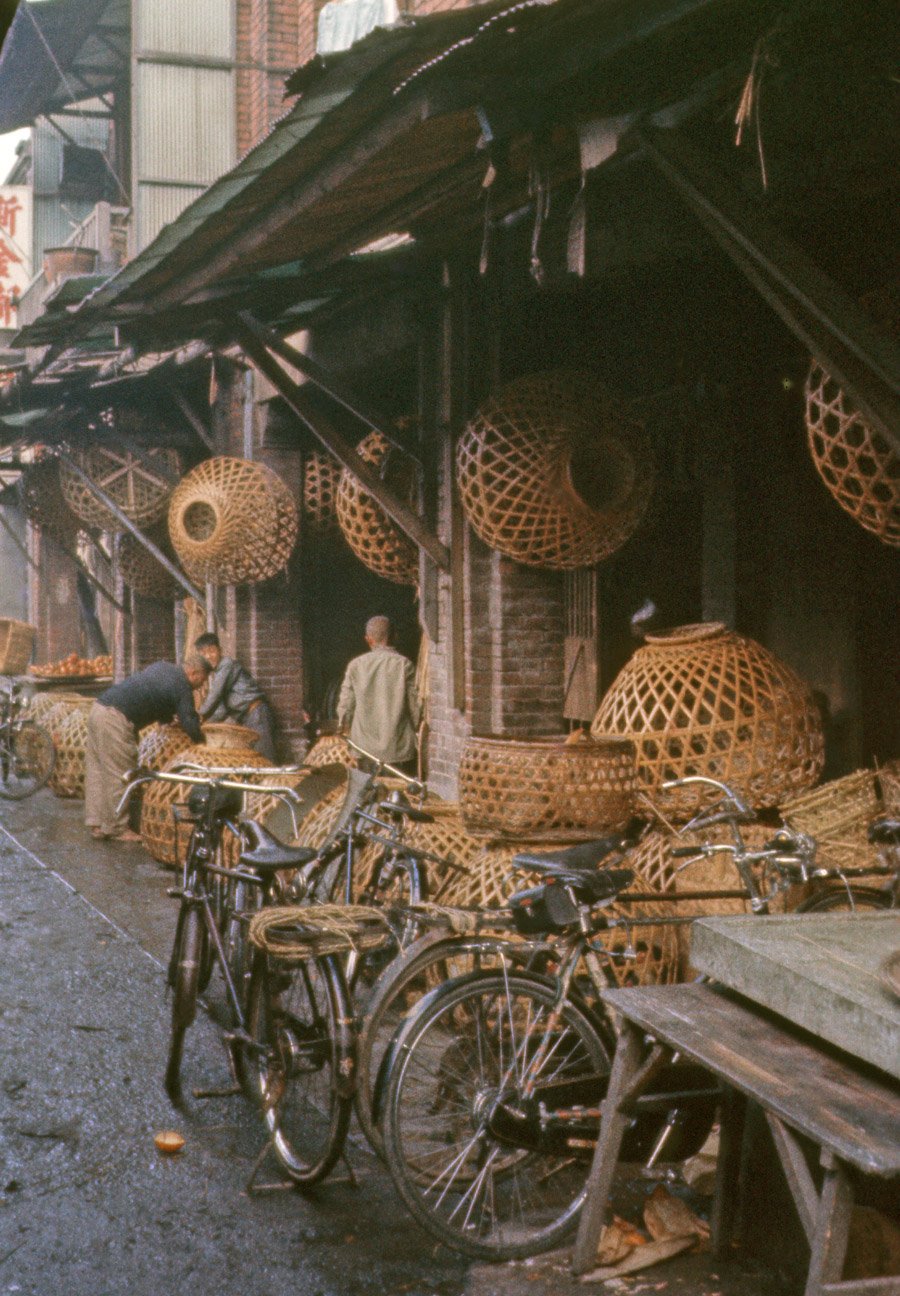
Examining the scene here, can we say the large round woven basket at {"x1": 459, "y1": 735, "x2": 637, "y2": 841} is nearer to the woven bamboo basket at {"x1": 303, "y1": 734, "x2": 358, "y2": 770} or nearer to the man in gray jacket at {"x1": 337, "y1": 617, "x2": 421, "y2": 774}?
the woven bamboo basket at {"x1": 303, "y1": 734, "x2": 358, "y2": 770}

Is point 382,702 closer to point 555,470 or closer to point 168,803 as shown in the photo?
point 168,803

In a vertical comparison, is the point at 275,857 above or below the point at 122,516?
below

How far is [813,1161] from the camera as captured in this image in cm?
381

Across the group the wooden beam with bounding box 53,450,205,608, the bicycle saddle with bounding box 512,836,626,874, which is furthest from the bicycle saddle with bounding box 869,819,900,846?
the wooden beam with bounding box 53,450,205,608

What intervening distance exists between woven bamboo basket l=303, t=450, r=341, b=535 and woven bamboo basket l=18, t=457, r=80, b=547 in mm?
5471

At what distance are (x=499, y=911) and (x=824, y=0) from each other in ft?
9.67

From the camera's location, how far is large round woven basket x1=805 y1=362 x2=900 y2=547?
209 inches

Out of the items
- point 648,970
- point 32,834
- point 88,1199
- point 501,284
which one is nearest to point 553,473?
point 501,284

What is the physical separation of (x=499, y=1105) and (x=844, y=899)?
2272 mm

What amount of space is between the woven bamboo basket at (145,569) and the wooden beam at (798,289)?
11393 mm

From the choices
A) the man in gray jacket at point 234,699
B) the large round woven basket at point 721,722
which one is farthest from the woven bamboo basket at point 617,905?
the man in gray jacket at point 234,699

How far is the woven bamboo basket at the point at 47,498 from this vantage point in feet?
56.1

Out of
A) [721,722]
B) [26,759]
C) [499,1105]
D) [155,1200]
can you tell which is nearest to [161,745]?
[26,759]

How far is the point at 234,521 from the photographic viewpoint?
11672 mm
